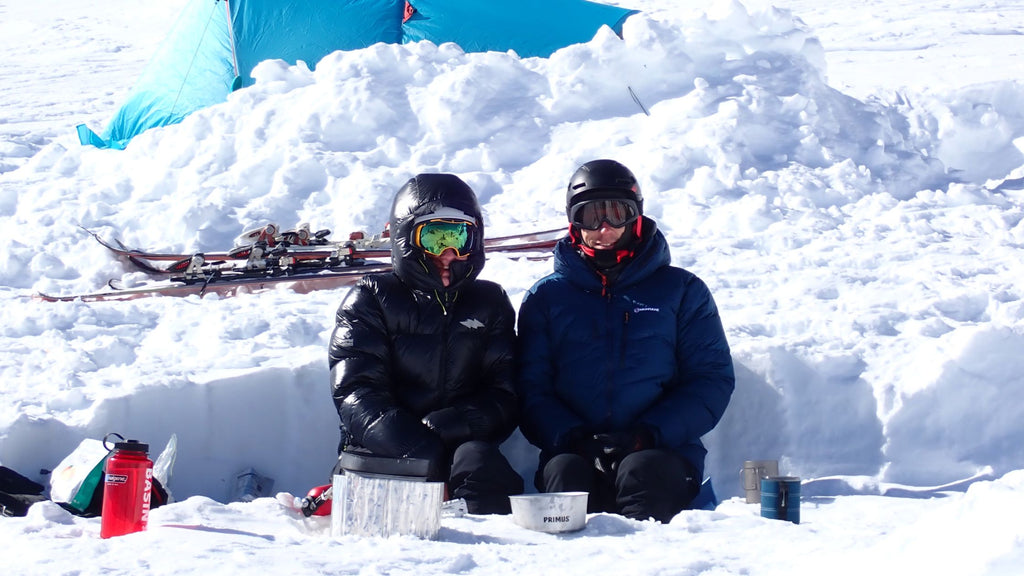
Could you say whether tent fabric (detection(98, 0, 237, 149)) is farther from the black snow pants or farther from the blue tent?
the black snow pants

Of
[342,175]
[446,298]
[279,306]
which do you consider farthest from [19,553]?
[342,175]

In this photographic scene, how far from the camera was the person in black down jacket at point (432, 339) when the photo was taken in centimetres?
379

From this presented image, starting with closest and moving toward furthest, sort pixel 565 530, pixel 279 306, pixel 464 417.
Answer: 1. pixel 565 530
2. pixel 464 417
3. pixel 279 306

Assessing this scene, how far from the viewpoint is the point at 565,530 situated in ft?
9.89

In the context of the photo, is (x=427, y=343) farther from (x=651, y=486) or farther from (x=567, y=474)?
(x=651, y=486)

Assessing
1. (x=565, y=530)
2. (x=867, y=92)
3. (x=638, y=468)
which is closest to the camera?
(x=565, y=530)

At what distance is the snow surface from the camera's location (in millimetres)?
2697

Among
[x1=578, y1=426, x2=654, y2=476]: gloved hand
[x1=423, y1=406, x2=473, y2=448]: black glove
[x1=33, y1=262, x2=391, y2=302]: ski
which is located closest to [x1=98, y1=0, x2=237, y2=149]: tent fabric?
[x1=33, y1=262, x2=391, y2=302]: ski

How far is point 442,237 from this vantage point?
395cm

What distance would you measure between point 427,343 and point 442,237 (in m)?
0.42

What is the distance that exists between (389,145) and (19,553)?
6.02m

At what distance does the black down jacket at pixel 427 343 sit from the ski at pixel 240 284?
2.25 meters

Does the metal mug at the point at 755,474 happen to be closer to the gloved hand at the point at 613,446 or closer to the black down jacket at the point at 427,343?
the gloved hand at the point at 613,446

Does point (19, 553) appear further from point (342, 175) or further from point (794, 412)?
point (342, 175)
